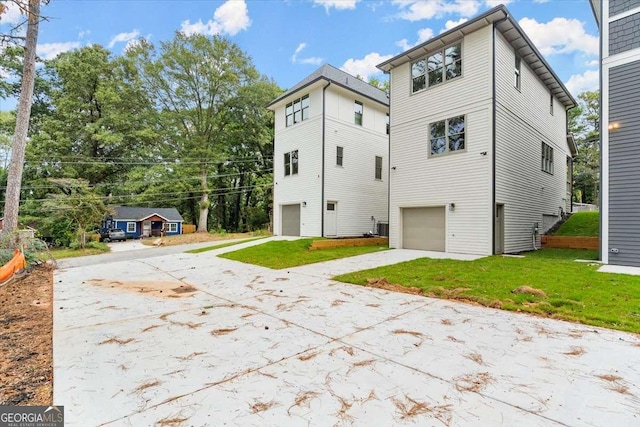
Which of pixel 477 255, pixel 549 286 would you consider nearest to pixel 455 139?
pixel 477 255

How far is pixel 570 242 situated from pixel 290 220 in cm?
1262

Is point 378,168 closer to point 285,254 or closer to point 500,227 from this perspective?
point 500,227

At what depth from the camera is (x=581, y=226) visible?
46.9ft

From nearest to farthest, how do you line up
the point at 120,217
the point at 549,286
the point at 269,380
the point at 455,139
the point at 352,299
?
the point at 269,380 < the point at 352,299 < the point at 549,286 < the point at 455,139 < the point at 120,217

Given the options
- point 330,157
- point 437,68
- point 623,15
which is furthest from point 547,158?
point 330,157

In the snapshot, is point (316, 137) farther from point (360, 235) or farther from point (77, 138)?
point (77, 138)

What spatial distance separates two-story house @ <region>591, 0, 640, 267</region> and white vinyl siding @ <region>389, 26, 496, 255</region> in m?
2.75

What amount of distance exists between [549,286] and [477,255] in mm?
4319

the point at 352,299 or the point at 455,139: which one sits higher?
the point at 455,139

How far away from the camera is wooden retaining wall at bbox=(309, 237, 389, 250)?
41.1 ft

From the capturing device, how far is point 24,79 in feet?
32.6

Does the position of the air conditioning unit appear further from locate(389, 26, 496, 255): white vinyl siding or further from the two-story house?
the two-story house

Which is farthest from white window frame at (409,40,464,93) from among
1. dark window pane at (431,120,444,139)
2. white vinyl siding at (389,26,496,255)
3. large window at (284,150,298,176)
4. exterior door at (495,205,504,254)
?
large window at (284,150,298,176)

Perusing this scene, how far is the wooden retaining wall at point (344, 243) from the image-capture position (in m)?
12.5
